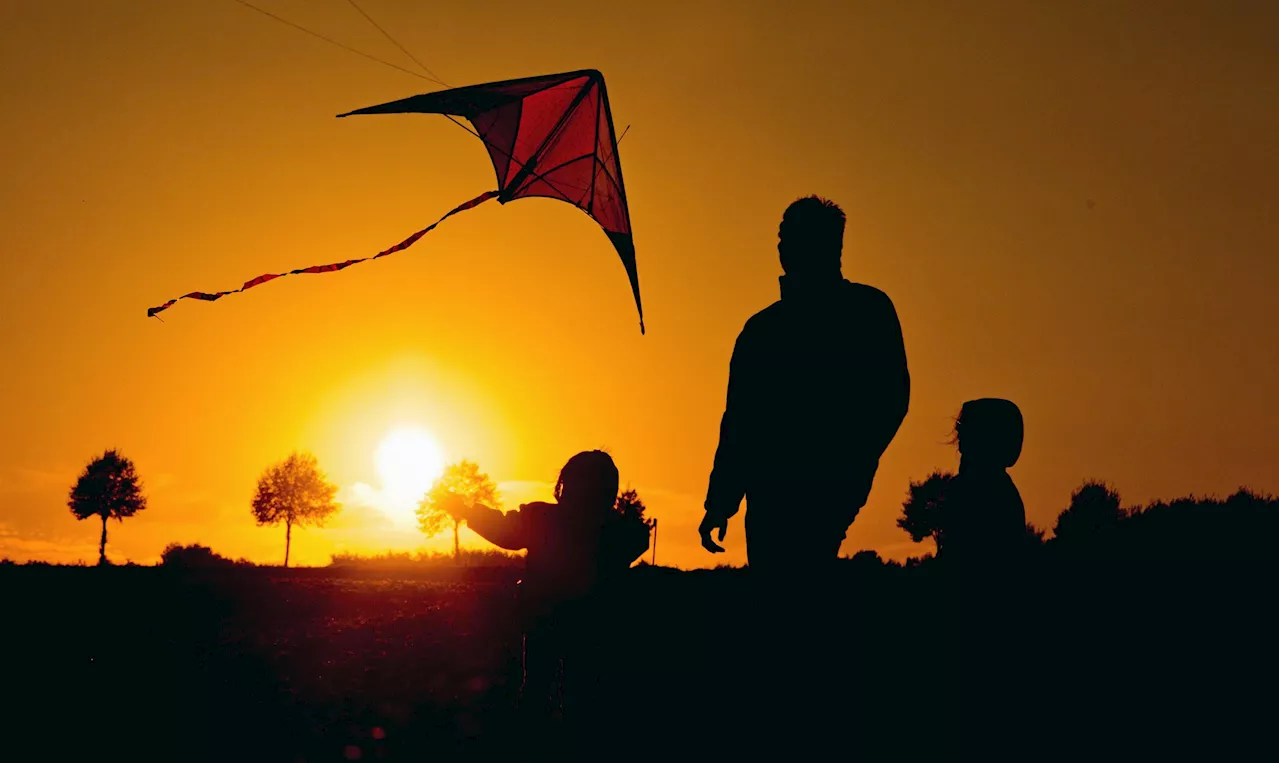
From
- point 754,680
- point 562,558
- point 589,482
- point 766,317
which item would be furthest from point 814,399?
point 562,558

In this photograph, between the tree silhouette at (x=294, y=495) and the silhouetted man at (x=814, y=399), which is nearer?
the silhouetted man at (x=814, y=399)

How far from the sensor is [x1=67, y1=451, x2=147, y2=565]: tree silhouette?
51.5 metres

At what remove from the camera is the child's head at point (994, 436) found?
5.65 metres

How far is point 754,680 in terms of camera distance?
14.0 feet

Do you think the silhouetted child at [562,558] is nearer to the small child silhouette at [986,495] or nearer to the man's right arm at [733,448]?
the man's right arm at [733,448]

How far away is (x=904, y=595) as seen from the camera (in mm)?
8062

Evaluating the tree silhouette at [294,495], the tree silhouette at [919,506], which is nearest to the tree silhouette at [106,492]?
the tree silhouette at [294,495]

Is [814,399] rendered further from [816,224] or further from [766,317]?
[816,224]

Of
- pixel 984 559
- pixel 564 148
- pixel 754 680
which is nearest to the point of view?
pixel 754 680

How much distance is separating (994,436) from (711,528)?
2.02 m

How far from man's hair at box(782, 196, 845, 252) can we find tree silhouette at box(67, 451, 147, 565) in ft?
182

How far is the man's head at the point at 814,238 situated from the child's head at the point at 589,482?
1.78m

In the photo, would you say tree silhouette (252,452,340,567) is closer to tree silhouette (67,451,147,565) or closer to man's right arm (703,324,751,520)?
tree silhouette (67,451,147,565)

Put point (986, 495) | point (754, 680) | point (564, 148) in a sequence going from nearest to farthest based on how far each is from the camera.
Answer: point (754, 680)
point (986, 495)
point (564, 148)
